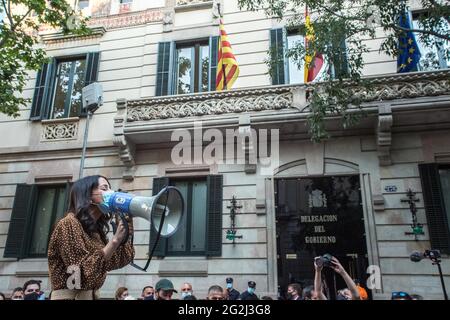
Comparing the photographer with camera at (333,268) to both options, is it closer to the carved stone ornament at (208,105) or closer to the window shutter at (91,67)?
the carved stone ornament at (208,105)

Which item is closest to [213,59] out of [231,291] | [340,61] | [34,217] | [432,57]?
[340,61]

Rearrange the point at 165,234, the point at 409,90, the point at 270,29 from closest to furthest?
the point at 165,234 → the point at 409,90 → the point at 270,29

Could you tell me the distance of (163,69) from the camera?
552 inches

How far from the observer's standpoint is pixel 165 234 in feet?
8.56

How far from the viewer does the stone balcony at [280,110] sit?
35.0ft

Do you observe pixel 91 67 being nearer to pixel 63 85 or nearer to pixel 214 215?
pixel 63 85

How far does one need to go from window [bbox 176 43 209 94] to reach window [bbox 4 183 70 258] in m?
5.66

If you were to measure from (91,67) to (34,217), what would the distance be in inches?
239

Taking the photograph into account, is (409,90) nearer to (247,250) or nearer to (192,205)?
(247,250)

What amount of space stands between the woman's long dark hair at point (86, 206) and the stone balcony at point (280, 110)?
934cm

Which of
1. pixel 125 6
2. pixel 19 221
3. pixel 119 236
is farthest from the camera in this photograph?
pixel 125 6

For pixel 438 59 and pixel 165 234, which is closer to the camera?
pixel 165 234

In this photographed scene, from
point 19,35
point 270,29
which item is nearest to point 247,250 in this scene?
point 270,29

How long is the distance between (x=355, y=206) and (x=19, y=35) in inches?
465
